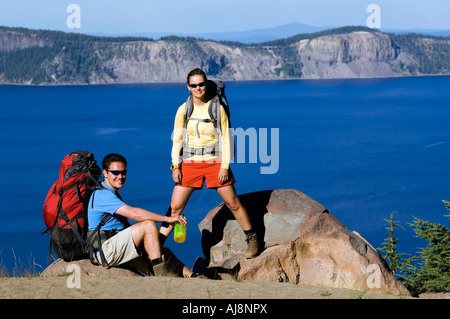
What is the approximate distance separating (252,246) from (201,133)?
206 centimetres

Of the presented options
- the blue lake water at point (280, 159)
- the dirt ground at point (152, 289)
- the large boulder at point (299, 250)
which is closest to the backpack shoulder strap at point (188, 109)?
the dirt ground at point (152, 289)

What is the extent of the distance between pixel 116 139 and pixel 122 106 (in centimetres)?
6512

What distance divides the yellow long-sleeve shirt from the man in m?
1.12

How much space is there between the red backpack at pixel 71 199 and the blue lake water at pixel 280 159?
55.1 metres

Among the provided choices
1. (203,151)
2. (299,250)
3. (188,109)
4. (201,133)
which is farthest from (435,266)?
(188,109)

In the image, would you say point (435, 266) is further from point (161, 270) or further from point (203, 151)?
point (161, 270)

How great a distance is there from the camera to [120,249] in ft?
24.6

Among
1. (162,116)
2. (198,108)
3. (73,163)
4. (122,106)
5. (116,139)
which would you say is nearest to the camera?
(73,163)

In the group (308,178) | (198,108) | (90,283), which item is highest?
(198,108)

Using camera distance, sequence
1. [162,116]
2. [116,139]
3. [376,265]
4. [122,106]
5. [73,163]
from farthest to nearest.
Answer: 1. [122,106]
2. [162,116]
3. [116,139]
4. [376,265]
5. [73,163]

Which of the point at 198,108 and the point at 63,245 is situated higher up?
the point at 198,108
